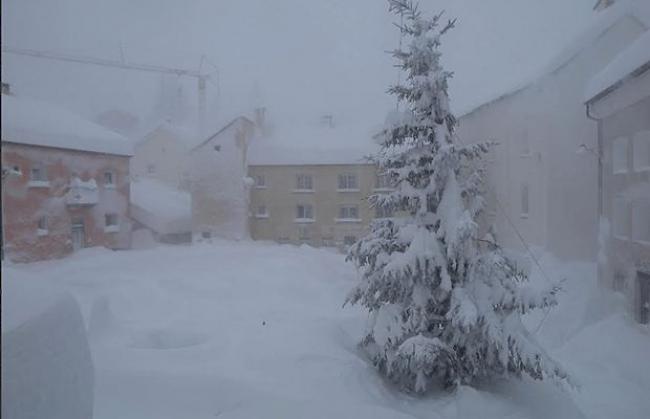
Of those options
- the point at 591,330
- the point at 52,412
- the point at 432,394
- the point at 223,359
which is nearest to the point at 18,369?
the point at 52,412

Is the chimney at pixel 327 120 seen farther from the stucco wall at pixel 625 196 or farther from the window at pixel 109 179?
the window at pixel 109 179

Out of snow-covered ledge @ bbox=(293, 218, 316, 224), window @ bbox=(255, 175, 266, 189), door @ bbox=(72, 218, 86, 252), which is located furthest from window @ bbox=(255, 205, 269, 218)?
door @ bbox=(72, 218, 86, 252)

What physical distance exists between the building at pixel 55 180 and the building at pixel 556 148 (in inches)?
298

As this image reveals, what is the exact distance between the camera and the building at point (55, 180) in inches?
100

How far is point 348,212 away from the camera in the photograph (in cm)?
1930

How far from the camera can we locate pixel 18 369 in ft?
4.39

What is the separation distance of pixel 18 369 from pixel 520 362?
464 centimetres

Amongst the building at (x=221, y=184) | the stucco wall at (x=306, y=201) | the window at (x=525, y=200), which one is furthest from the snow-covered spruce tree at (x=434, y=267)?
the building at (x=221, y=184)

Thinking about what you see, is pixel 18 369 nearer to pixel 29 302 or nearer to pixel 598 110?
pixel 29 302

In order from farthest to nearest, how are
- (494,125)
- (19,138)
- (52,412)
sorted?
1. (494,125)
2. (19,138)
3. (52,412)

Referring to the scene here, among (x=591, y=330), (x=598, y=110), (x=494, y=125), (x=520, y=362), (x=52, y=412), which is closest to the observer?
(x=52, y=412)

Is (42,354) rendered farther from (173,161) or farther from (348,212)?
(348,212)

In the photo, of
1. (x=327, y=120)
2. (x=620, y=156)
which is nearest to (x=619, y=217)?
(x=620, y=156)

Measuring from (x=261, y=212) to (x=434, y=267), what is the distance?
14988mm
